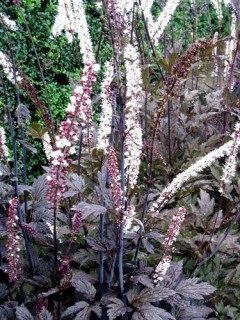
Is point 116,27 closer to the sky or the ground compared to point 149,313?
closer to the sky

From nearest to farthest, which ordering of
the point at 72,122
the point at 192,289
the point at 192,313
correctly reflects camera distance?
the point at 72,122, the point at 192,289, the point at 192,313

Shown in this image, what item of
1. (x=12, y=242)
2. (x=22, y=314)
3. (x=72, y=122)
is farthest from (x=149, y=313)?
(x=72, y=122)

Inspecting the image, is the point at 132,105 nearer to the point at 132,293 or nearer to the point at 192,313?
the point at 132,293

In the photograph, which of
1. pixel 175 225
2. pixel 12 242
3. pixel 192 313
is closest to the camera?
pixel 12 242

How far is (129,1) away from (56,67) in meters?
2.55

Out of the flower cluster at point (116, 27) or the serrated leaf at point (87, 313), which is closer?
the flower cluster at point (116, 27)

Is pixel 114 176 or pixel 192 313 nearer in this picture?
pixel 114 176

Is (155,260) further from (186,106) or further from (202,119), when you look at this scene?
(186,106)

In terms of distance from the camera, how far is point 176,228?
209 cm

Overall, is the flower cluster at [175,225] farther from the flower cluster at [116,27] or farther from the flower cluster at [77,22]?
the flower cluster at [77,22]

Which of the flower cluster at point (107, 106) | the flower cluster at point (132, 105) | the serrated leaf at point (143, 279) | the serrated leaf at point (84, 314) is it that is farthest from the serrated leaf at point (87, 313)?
the flower cluster at point (107, 106)

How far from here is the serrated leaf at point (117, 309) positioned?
201cm

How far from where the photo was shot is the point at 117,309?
2.04m

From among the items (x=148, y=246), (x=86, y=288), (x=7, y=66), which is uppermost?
(x=7, y=66)
